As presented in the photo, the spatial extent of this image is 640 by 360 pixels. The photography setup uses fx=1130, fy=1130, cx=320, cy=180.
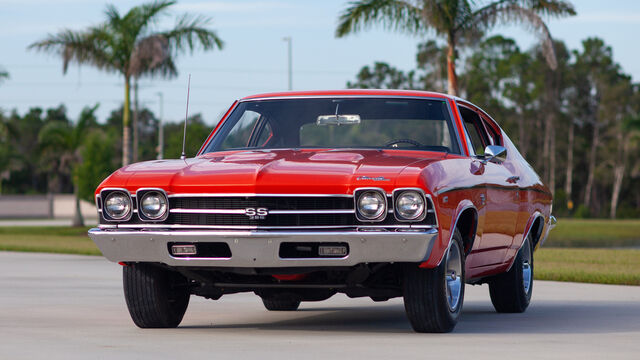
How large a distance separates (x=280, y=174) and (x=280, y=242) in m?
0.47

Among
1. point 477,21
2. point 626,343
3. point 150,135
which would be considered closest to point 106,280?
point 626,343

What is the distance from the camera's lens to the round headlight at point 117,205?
778cm

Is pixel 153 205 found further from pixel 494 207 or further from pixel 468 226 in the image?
pixel 494 207

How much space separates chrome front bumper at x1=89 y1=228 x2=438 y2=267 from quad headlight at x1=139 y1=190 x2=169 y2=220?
0.44 ft

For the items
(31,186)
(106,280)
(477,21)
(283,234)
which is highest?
(477,21)

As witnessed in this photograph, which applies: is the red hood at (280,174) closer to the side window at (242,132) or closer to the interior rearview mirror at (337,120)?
the interior rearview mirror at (337,120)

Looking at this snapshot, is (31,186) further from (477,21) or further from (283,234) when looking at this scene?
(283,234)

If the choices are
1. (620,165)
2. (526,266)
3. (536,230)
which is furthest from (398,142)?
(620,165)

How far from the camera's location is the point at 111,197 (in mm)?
7855

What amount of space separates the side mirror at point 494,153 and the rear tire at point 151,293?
2.54 metres

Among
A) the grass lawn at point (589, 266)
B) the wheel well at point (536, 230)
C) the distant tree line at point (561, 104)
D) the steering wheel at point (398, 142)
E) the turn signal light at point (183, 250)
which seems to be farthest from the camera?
the distant tree line at point (561, 104)

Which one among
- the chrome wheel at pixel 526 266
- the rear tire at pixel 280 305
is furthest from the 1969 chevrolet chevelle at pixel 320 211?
the rear tire at pixel 280 305

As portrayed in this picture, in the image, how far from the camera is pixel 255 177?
7.46 meters

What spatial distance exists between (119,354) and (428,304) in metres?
2.14
